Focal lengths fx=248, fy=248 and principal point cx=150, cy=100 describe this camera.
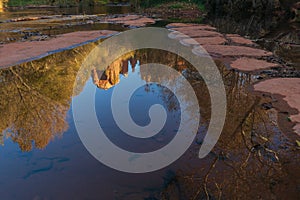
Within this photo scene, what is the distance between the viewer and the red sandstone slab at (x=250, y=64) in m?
11.0

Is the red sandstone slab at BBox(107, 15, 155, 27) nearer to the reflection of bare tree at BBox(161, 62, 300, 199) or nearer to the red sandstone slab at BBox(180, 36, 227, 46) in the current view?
the red sandstone slab at BBox(180, 36, 227, 46)

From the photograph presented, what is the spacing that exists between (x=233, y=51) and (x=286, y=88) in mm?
6234

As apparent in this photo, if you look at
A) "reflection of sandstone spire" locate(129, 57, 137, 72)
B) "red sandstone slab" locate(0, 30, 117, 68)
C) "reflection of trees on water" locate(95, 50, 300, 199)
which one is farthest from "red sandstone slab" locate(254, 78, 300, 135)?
"red sandstone slab" locate(0, 30, 117, 68)

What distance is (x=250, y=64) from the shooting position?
11570 millimetres

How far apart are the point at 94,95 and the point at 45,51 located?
8107 mm

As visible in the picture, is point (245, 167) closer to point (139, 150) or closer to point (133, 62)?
point (139, 150)

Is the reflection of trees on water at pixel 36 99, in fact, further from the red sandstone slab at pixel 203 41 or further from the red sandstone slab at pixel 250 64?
the red sandstone slab at pixel 203 41

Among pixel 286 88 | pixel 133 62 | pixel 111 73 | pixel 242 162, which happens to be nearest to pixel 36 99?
pixel 111 73

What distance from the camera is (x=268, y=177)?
182 inches

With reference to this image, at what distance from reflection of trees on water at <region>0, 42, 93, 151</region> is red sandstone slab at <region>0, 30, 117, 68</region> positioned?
1041 mm

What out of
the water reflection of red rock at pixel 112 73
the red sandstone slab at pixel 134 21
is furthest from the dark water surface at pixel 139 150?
the red sandstone slab at pixel 134 21

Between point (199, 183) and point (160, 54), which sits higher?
point (160, 54)

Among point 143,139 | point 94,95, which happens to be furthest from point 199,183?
point 94,95

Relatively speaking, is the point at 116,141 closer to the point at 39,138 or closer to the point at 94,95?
the point at 39,138
